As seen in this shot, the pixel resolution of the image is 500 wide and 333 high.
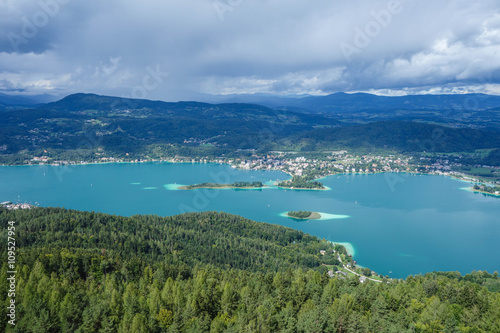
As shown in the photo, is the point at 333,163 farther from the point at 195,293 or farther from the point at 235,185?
the point at 195,293

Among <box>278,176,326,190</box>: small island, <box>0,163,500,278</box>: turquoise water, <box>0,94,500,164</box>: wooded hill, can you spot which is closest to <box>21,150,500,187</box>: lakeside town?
<box>0,94,500,164</box>: wooded hill

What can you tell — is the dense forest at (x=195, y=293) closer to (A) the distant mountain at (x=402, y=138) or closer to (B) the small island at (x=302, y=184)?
(B) the small island at (x=302, y=184)

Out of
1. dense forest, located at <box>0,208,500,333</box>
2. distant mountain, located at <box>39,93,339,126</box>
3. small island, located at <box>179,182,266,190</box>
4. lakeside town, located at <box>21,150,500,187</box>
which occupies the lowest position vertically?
small island, located at <box>179,182,266,190</box>

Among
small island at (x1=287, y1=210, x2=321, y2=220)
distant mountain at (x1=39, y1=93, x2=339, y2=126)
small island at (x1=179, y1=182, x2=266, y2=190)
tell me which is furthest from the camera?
distant mountain at (x1=39, y1=93, x2=339, y2=126)

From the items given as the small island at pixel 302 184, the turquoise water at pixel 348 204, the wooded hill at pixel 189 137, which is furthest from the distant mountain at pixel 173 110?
the small island at pixel 302 184

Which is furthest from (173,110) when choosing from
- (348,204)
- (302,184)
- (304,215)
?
(304,215)

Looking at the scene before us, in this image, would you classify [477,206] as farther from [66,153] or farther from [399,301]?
[66,153]

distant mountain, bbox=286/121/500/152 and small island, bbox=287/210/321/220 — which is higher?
distant mountain, bbox=286/121/500/152

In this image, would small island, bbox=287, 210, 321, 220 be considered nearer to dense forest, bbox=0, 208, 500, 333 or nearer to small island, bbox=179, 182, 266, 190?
dense forest, bbox=0, 208, 500, 333

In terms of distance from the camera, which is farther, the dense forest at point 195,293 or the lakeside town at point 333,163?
the lakeside town at point 333,163
